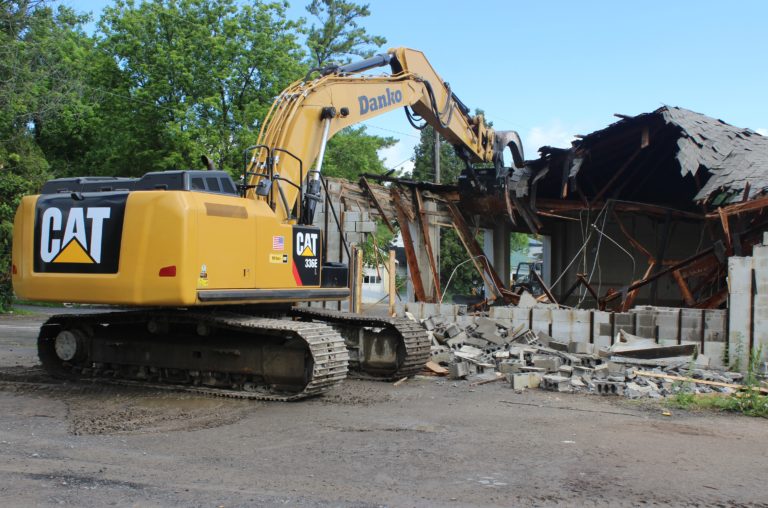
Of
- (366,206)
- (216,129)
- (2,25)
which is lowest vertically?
(366,206)

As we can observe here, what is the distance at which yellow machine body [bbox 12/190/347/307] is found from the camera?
7.95 meters

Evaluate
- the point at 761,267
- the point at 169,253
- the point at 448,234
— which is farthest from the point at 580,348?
the point at 448,234

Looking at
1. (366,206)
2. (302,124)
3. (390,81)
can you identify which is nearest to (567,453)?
(302,124)

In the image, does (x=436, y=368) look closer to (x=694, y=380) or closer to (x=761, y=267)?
(x=694, y=380)

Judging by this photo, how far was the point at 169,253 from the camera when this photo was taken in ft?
26.0

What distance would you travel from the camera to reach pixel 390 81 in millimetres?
11867

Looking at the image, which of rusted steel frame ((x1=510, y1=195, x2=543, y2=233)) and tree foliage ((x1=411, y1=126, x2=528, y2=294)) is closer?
rusted steel frame ((x1=510, y1=195, x2=543, y2=233))

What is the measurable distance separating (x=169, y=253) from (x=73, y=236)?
146 cm

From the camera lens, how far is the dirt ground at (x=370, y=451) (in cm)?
503

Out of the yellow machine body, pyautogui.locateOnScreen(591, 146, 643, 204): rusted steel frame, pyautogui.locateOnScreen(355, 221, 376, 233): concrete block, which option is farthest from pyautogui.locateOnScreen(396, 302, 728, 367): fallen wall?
the yellow machine body

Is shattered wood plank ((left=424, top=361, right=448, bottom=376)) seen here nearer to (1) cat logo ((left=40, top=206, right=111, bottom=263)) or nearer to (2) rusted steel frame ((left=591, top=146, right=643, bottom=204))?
(1) cat logo ((left=40, top=206, right=111, bottom=263))

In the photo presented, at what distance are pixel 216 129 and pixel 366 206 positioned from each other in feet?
36.1

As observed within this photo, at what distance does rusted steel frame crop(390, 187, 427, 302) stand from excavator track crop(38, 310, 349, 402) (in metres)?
8.50

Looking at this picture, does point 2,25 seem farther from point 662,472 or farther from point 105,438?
point 662,472
